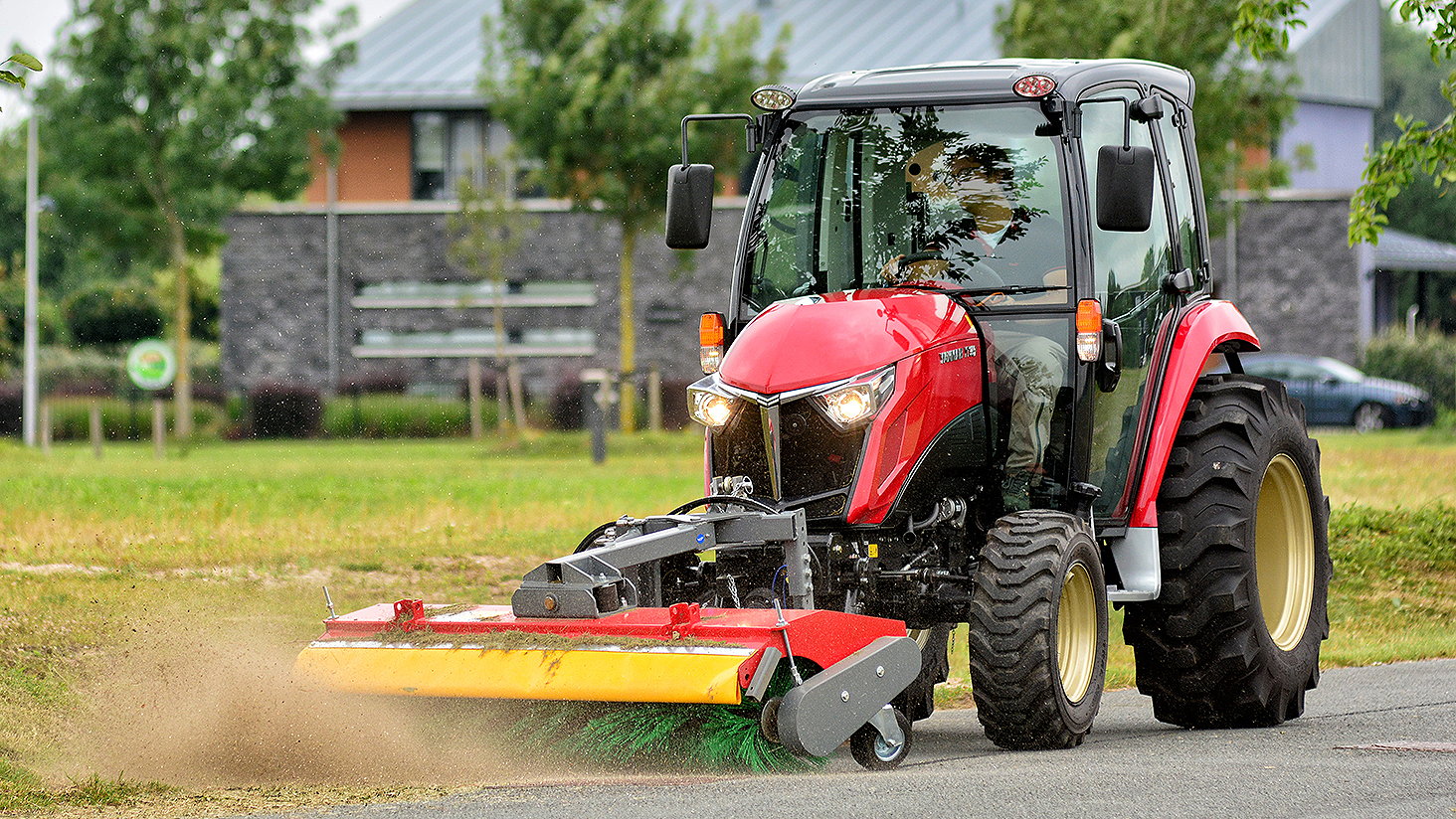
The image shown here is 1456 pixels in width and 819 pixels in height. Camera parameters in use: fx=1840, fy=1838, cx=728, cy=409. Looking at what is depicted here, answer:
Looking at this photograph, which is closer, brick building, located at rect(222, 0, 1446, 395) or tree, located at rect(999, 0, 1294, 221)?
tree, located at rect(999, 0, 1294, 221)

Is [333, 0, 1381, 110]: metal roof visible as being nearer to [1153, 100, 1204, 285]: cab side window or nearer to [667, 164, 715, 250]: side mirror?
[1153, 100, 1204, 285]: cab side window

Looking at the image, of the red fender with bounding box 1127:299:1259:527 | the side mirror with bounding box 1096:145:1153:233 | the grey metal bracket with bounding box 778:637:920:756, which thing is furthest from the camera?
the red fender with bounding box 1127:299:1259:527

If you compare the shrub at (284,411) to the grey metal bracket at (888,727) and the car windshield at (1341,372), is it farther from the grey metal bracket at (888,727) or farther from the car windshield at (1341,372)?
the grey metal bracket at (888,727)

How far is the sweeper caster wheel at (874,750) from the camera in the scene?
6.33m

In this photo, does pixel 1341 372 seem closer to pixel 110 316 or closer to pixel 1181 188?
pixel 1181 188

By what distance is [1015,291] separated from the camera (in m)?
7.41

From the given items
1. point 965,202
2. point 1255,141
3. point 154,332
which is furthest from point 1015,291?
point 154,332

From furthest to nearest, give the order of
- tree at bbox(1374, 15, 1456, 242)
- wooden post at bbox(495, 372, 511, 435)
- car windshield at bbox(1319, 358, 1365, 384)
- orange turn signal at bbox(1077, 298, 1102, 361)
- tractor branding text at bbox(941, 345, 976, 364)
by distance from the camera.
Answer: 1. tree at bbox(1374, 15, 1456, 242)
2. car windshield at bbox(1319, 358, 1365, 384)
3. wooden post at bbox(495, 372, 511, 435)
4. orange turn signal at bbox(1077, 298, 1102, 361)
5. tractor branding text at bbox(941, 345, 976, 364)

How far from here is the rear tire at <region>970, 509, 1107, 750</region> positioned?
6.53 m

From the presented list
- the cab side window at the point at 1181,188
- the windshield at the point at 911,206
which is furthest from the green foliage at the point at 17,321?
the cab side window at the point at 1181,188

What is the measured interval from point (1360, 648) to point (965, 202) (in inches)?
198

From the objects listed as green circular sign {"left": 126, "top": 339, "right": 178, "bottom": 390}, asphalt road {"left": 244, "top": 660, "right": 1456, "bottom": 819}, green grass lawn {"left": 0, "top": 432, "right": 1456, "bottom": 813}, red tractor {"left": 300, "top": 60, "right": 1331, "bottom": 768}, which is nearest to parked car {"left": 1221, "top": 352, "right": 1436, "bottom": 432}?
green grass lawn {"left": 0, "top": 432, "right": 1456, "bottom": 813}

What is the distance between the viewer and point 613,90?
31.3m

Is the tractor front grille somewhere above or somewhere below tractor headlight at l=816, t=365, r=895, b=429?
below
